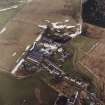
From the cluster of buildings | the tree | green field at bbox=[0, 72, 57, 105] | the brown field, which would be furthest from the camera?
the tree

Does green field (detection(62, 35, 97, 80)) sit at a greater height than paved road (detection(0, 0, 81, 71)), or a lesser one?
lesser

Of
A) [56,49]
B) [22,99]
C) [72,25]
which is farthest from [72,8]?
[22,99]

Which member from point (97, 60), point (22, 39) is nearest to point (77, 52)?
point (97, 60)

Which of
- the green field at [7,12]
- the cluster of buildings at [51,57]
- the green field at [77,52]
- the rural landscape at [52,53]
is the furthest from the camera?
the green field at [7,12]

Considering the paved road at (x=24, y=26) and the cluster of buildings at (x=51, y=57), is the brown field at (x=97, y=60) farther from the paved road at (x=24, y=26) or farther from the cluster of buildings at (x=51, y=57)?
the paved road at (x=24, y=26)

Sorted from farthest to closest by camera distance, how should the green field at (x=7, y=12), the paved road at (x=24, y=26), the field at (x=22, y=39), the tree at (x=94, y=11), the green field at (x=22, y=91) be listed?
1. the green field at (x=7, y=12)
2. the tree at (x=94, y=11)
3. the paved road at (x=24, y=26)
4. the field at (x=22, y=39)
5. the green field at (x=22, y=91)

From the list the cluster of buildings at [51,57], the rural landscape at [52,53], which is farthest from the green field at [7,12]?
the cluster of buildings at [51,57]

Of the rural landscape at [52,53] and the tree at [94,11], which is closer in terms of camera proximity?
the rural landscape at [52,53]

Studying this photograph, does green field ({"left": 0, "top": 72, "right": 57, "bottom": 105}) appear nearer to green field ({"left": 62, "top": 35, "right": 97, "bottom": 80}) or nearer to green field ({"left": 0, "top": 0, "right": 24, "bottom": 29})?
green field ({"left": 62, "top": 35, "right": 97, "bottom": 80})

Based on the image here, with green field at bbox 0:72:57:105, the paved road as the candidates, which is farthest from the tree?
green field at bbox 0:72:57:105
